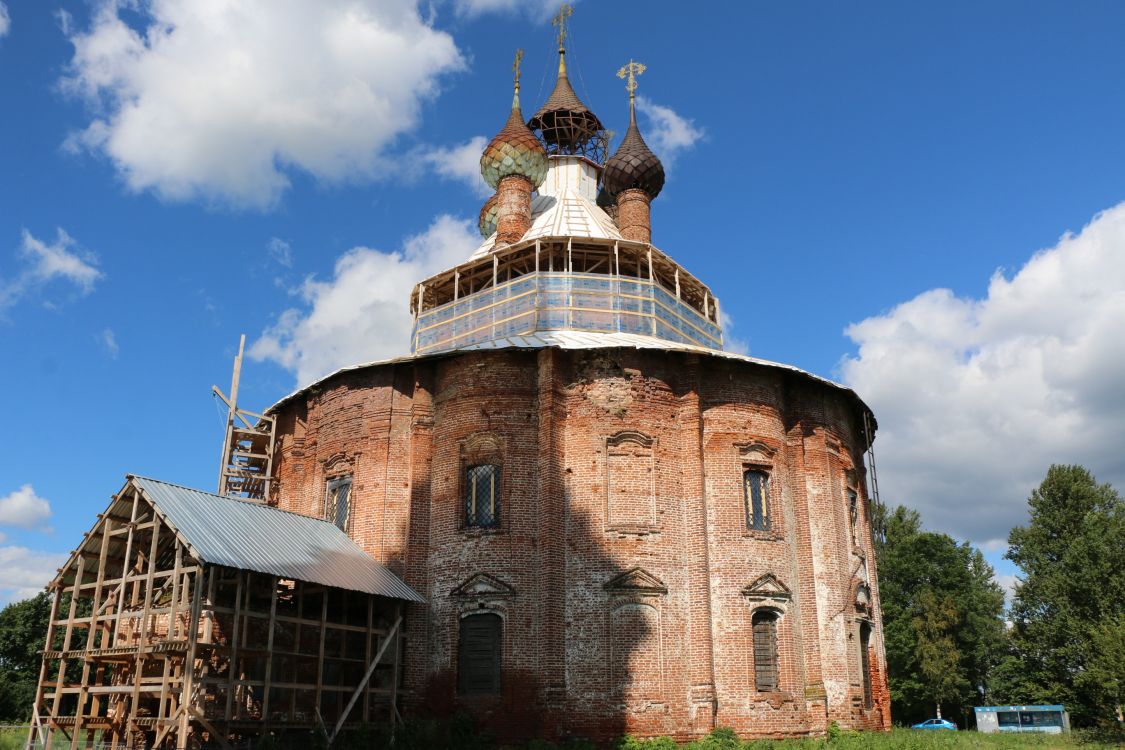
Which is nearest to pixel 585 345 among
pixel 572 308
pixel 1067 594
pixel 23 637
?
pixel 572 308

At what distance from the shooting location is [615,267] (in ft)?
80.0

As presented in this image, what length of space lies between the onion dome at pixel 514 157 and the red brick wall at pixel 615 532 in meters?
10.2

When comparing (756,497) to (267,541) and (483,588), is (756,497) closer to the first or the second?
(483,588)

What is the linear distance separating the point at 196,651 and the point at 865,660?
14.8m

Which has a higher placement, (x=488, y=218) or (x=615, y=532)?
(x=488, y=218)

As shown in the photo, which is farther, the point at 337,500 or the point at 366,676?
the point at 337,500

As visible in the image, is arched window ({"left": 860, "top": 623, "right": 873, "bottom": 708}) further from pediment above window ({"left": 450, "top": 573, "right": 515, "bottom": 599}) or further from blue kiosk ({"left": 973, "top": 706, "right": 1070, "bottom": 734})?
blue kiosk ({"left": 973, "top": 706, "right": 1070, "bottom": 734})

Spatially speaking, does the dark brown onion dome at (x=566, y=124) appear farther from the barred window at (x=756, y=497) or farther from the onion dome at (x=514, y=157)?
the barred window at (x=756, y=497)

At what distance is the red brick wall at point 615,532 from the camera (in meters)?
18.2

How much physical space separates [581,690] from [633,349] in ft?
23.8

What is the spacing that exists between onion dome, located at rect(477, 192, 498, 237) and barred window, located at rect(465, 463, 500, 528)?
12.8m

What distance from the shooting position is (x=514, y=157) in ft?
96.0

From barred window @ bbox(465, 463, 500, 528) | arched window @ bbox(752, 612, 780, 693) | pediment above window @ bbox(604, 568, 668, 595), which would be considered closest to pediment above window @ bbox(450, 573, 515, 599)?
barred window @ bbox(465, 463, 500, 528)

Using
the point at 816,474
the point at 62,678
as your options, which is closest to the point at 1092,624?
the point at 816,474
